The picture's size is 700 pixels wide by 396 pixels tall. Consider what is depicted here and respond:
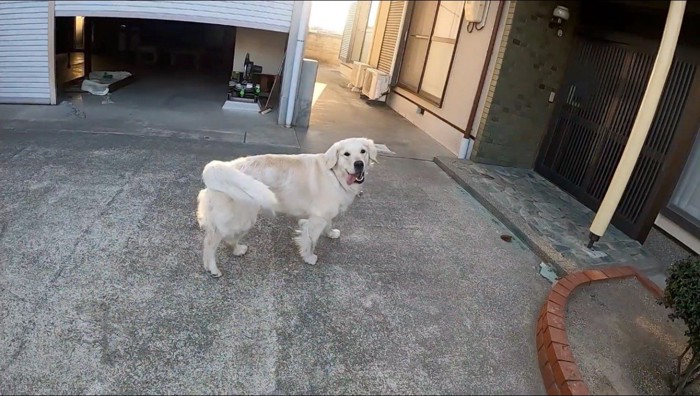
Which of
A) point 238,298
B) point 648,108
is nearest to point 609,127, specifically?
point 648,108

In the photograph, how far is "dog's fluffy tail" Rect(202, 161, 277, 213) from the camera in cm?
231

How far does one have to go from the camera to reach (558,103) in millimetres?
5191

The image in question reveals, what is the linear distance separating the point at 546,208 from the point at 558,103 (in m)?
1.62

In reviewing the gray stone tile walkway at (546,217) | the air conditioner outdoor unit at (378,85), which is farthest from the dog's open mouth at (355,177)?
the air conditioner outdoor unit at (378,85)

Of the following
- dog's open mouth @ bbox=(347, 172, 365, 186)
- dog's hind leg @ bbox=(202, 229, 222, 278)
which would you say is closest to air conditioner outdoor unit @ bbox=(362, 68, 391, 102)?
dog's open mouth @ bbox=(347, 172, 365, 186)

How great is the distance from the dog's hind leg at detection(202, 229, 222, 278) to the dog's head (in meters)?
0.79

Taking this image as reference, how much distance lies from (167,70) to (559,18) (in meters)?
7.93

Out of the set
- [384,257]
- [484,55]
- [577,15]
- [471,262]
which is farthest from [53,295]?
[577,15]

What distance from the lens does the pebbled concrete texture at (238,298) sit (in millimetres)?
1914

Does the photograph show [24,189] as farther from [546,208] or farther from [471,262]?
[546,208]

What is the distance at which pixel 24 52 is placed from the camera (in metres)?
5.60

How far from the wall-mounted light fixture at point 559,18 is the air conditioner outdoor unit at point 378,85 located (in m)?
4.14

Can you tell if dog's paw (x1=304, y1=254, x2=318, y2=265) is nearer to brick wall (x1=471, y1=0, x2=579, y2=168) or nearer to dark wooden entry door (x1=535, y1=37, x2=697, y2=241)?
dark wooden entry door (x1=535, y1=37, x2=697, y2=241)

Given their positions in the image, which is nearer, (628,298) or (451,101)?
(628,298)
